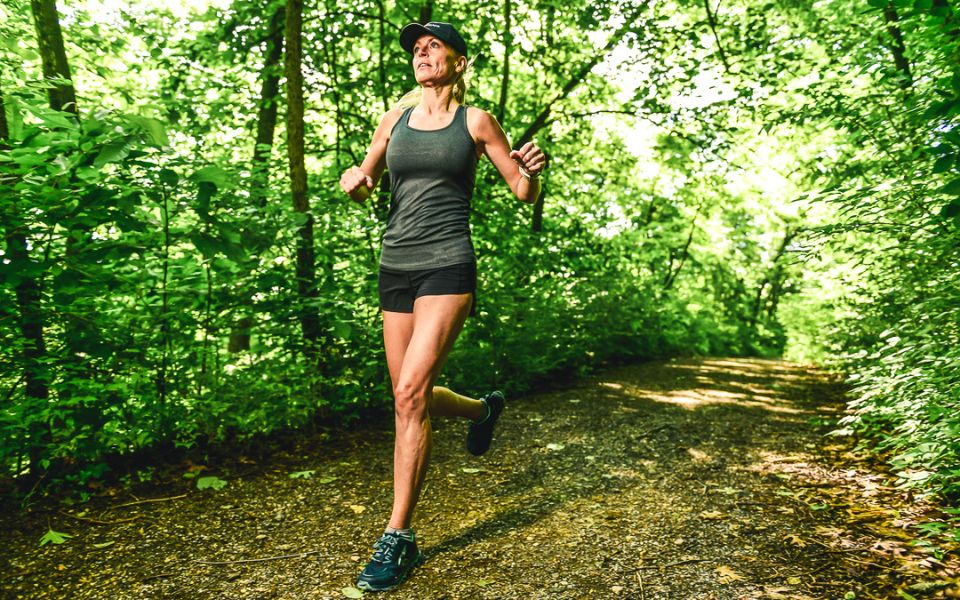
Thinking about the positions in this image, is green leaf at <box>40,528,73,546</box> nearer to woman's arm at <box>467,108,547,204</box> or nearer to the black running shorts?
the black running shorts

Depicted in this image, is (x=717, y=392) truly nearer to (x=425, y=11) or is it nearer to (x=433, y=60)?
(x=425, y=11)

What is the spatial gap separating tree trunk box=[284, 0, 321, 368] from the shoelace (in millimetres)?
2176

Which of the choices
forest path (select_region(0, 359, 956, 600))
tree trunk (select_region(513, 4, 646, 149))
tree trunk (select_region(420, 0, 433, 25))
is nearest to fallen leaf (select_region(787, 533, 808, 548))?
forest path (select_region(0, 359, 956, 600))

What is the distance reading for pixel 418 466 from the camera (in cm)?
273

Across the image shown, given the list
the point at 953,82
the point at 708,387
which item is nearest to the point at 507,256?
the point at 708,387

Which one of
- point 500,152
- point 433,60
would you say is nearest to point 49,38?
point 433,60

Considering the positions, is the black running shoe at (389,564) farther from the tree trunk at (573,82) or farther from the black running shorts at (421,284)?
the tree trunk at (573,82)

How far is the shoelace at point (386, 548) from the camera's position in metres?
2.59

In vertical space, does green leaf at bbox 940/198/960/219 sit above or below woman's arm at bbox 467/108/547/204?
below

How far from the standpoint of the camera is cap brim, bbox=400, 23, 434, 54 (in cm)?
281

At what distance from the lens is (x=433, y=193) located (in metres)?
2.83

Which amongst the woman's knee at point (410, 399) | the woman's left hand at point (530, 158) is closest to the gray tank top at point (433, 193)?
the woman's left hand at point (530, 158)

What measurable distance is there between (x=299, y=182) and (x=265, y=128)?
462 cm

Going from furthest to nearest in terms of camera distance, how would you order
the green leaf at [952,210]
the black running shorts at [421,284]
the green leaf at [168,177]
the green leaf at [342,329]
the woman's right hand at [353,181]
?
the green leaf at [342,329]
the green leaf at [168,177]
the woman's right hand at [353,181]
the black running shorts at [421,284]
the green leaf at [952,210]
